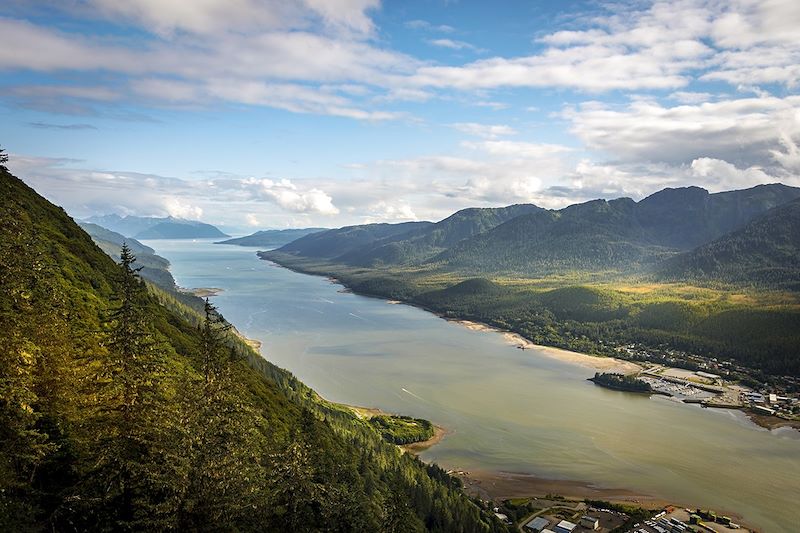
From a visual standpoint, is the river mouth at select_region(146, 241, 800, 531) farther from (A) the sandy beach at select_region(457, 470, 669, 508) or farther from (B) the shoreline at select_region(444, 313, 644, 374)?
(B) the shoreline at select_region(444, 313, 644, 374)

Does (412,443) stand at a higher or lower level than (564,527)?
higher

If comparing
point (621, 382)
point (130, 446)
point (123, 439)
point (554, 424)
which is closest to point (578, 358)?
point (621, 382)

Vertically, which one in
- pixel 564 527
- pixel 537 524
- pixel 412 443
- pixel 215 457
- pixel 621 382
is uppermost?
pixel 215 457

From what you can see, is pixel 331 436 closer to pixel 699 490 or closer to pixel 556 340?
pixel 699 490

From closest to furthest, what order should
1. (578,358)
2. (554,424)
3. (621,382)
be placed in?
(554,424) < (621,382) < (578,358)

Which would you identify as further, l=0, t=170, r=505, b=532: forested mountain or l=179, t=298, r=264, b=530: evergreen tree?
l=179, t=298, r=264, b=530: evergreen tree

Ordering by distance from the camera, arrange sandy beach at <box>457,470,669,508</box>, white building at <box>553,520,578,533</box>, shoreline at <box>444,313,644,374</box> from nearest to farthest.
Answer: white building at <box>553,520,578,533</box> → sandy beach at <box>457,470,669,508</box> → shoreline at <box>444,313,644,374</box>

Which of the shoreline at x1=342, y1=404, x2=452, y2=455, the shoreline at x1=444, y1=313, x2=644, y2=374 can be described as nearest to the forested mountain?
the shoreline at x1=342, y1=404, x2=452, y2=455

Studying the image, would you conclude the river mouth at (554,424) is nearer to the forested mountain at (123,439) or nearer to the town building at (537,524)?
the town building at (537,524)

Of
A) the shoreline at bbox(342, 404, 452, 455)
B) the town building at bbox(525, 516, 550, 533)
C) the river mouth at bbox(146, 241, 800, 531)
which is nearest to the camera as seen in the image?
the town building at bbox(525, 516, 550, 533)

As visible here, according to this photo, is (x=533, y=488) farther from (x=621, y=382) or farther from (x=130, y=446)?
(x=621, y=382)
